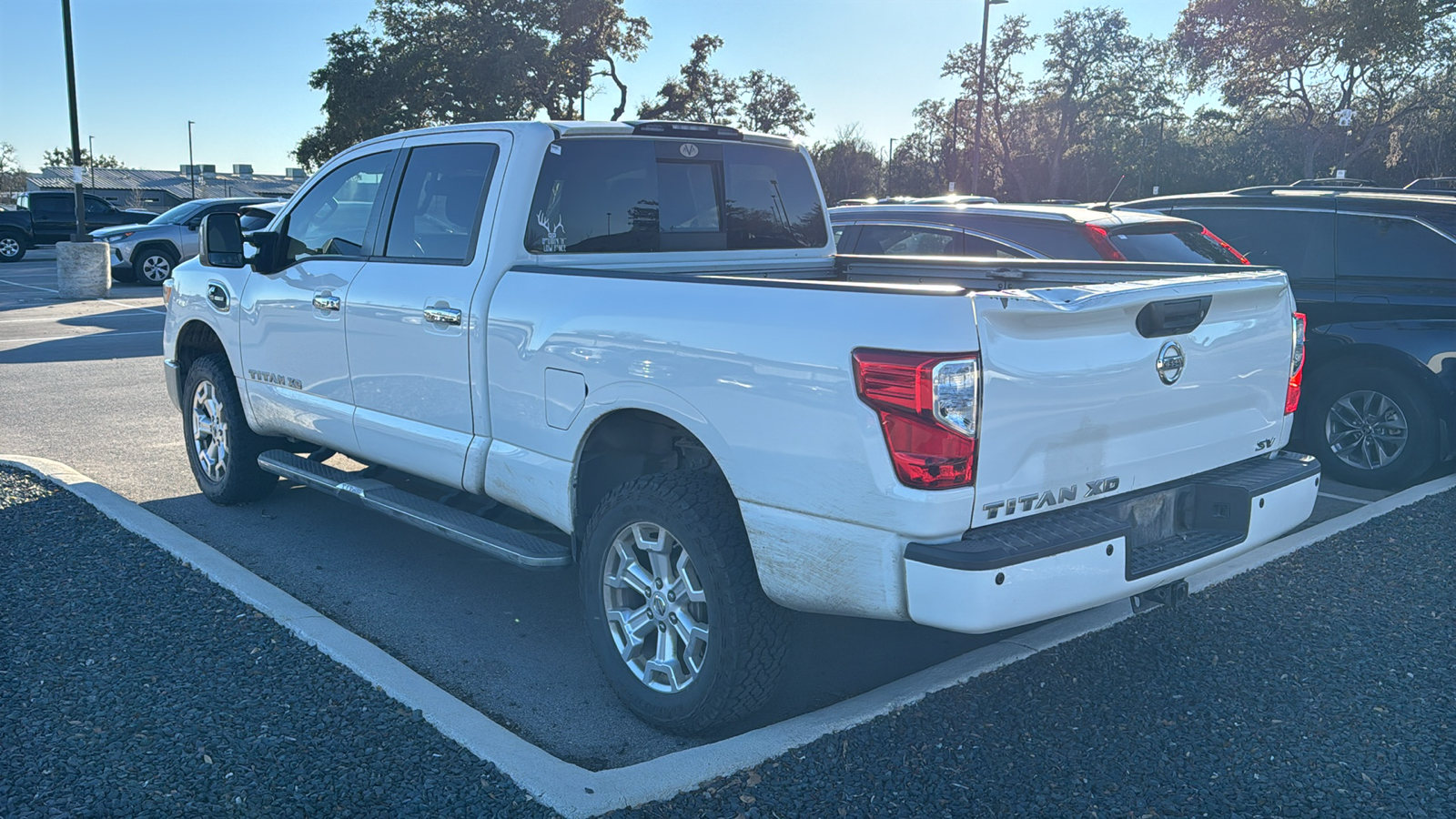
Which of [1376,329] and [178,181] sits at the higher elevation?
[178,181]

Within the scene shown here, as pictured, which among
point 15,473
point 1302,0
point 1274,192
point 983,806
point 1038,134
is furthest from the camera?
point 1038,134

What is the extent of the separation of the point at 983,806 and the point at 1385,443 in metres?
5.14

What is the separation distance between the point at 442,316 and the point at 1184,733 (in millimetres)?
3063

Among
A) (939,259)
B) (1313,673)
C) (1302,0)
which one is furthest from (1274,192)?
(1302,0)

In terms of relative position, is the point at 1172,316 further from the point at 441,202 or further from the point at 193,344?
the point at 193,344

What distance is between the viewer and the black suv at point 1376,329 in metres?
6.70

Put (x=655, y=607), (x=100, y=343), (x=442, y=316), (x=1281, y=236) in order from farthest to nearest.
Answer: (x=100, y=343) < (x=1281, y=236) < (x=442, y=316) < (x=655, y=607)

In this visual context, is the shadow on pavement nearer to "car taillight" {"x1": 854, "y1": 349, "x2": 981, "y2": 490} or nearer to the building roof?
"car taillight" {"x1": 854, "y1": 349, "x2": 981, "y2": 490}

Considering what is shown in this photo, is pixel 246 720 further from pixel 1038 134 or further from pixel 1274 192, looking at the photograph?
pixel 1038 134

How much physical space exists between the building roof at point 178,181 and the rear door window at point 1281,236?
2864 inches

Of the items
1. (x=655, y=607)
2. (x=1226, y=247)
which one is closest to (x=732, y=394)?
(x=655, y=607)

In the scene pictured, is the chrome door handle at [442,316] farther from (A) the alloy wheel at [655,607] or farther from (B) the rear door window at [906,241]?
(B) the rear door window at [906,241]

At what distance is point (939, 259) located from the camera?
5137mm

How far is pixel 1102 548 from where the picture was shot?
3195 millimetres
